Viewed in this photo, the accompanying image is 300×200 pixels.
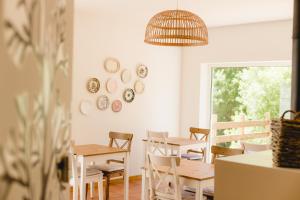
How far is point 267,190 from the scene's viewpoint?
1.57 metres

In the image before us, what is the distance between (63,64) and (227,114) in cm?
606

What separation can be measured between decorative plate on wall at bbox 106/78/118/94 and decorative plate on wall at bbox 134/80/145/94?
15.9 inches

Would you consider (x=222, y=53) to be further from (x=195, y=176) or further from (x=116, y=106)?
(x=195, y=176)

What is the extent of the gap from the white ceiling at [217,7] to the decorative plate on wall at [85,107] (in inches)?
50.8

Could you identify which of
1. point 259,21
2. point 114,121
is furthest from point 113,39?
point 259,21

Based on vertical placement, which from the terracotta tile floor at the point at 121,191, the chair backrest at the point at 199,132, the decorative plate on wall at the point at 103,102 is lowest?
the terracotta tile floor at the point at 121,191

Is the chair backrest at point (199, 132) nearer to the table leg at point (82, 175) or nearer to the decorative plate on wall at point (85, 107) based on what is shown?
the decorative plate on wall at point (85, 107)

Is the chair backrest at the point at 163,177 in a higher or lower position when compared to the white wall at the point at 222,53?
lower

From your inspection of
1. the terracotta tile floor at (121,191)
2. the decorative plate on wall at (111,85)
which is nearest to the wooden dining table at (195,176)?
the terracotta tile floor at (121,191)

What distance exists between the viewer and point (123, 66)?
5.74 metres

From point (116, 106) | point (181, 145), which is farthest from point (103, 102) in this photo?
point (181, 145)

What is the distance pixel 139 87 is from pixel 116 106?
1.81 feet

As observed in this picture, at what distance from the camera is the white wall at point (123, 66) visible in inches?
203

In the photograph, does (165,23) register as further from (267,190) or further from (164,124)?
(164,124)
